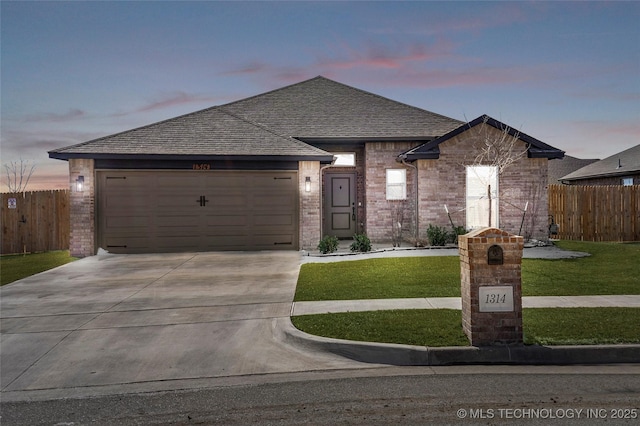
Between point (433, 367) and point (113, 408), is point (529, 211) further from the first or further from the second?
point (113, 408)

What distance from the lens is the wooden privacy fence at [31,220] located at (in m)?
17.7

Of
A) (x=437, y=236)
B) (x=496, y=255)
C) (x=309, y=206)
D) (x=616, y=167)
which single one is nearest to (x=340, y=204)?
(x=309, y=206)

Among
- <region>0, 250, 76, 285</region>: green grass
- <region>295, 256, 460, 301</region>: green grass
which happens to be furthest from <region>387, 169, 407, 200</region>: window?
<region>0, 250, 76, 285</region>: green grass

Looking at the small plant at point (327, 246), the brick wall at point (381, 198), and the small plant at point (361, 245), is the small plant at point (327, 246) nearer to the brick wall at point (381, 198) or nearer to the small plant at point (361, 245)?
the small plant at point (361, 245)

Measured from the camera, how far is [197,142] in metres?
16.7

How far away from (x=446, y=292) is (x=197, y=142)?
36.2ft

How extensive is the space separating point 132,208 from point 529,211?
1362 centimetres

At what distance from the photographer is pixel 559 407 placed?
4141 millimetres

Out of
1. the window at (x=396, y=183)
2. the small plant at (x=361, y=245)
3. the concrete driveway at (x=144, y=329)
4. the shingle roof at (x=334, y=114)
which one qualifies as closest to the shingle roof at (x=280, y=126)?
the shingle roof at (x=334, y=114)

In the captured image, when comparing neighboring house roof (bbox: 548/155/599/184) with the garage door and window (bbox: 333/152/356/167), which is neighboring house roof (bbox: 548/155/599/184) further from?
the garage door

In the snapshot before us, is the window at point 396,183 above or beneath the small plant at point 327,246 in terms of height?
above

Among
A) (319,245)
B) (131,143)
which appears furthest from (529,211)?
(131,143)

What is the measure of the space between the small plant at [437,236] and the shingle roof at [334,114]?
400 centimetres

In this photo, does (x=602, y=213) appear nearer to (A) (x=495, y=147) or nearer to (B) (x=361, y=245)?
(A) (x=495, y=147)
